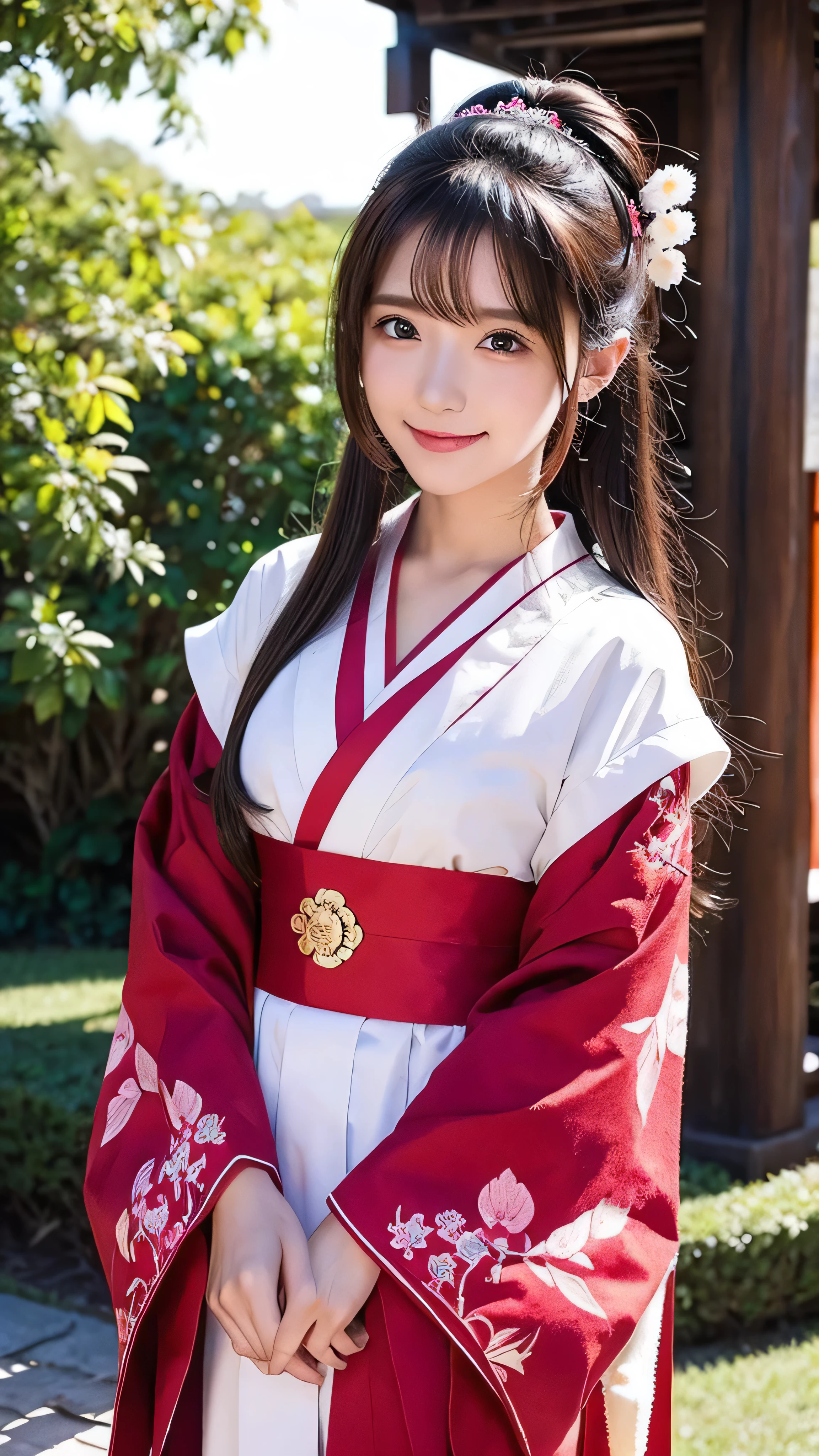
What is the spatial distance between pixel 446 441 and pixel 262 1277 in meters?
0.89

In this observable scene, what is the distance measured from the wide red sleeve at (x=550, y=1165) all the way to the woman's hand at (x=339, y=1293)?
30 millimetres

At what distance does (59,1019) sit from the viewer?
466cm

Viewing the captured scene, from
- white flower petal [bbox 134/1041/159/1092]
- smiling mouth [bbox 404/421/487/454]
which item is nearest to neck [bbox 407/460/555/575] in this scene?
smiling mouth [bbox 404/421/487/454]

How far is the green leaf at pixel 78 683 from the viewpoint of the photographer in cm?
379

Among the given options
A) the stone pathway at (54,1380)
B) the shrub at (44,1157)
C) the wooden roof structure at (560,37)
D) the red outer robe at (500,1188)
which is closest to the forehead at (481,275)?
the red outer robe at (500,1188)

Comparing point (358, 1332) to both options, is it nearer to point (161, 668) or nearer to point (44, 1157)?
point (44, 1157)

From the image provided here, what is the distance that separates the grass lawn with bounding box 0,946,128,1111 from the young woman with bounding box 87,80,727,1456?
2.30 metres

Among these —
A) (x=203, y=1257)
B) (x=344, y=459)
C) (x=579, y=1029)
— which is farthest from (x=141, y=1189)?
(x=344, y=459)

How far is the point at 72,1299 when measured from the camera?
3.49 metres

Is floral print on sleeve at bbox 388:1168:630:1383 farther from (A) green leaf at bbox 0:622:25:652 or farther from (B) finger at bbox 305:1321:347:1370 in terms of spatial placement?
(A) green leaf at bbox 0:622:25:652

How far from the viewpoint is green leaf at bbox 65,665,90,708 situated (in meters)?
3.79

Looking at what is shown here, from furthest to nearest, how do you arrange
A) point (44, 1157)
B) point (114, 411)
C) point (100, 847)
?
point (100, 847) < point (44, 1157) < point (114, 411)

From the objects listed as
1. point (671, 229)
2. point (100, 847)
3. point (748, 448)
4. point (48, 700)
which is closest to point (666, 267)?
point (671, 229)

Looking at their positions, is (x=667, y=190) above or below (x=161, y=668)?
above
